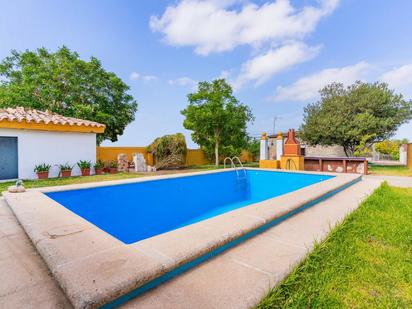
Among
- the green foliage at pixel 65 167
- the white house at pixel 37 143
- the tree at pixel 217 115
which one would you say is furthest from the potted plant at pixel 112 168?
the tree at pixel 217 115

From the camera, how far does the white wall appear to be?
332 inches

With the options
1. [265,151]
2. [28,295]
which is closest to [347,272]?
[28,295]

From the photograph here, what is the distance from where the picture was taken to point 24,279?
62.7 inches

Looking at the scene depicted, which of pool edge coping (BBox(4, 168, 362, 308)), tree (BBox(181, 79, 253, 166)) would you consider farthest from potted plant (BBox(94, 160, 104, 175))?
pool edge coping (BBox(4, 168, 362, 308))

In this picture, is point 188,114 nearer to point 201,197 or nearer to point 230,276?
point 201,197

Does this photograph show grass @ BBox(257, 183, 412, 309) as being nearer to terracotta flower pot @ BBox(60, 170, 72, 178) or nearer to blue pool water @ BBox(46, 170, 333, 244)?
blue pool water @ BBox(46, 170, 333, 244)

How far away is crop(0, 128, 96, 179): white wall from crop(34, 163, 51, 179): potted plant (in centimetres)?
22

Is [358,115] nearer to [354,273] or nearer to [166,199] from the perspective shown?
[166,199]

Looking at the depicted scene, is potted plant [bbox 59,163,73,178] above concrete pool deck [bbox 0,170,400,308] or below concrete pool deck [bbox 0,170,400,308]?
above

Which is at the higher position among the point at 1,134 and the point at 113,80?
the point at 113,80

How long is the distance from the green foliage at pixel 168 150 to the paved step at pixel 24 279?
11.2 metres

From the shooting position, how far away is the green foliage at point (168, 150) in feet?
44.5

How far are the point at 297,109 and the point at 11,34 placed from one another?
801 inches

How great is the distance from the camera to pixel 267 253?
6.63ft
